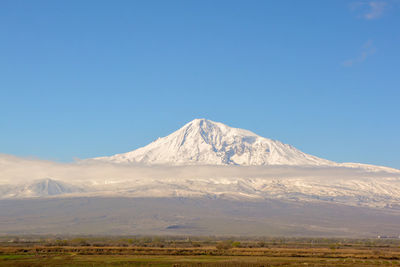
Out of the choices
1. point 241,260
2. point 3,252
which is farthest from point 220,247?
point 3,252

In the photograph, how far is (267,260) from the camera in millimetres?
79812

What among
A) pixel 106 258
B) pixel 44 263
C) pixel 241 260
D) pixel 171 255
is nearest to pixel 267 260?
pixel 241 260

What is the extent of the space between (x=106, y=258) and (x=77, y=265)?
9.78 metres

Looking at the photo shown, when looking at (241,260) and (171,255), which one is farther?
(171,255)

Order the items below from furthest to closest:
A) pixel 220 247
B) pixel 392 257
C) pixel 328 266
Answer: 1. pixel 220 247
2. pixel 392 257
3. pixel 328 266

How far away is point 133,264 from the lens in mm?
72688

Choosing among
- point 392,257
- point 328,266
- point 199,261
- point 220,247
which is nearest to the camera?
point 328,266

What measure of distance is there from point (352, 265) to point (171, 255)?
28.6 meters

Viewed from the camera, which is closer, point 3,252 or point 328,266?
point 328,266

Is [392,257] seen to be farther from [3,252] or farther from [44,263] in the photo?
[3,252]

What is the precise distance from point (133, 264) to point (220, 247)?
40.8 metres

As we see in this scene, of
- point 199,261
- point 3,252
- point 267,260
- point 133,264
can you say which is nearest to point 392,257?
point 267,260

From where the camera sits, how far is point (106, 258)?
A: 80.6m

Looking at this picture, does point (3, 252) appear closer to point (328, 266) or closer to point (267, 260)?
point (267, 260)
